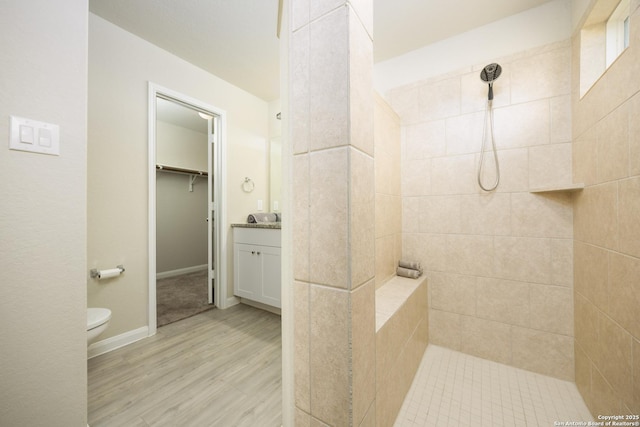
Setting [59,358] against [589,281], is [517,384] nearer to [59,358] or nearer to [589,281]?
[589,281]

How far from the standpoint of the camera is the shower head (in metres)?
1.57

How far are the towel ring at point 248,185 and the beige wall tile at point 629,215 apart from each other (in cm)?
290

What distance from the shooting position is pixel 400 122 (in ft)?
6.56

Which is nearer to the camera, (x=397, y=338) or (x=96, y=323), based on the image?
(x=397, y=338)

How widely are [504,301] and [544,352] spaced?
35 centimetres

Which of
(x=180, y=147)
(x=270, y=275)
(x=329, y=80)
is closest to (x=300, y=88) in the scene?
(x=329, y=80)

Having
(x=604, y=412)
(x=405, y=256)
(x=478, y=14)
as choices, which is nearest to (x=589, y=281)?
(x=604, y=412)

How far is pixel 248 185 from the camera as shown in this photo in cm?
291

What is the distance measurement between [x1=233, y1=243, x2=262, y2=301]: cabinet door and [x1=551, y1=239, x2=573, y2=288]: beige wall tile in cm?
233

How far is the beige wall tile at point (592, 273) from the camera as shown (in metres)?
1.14

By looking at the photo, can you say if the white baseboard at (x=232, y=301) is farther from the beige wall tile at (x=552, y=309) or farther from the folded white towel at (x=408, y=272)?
the beige wall tile at (x=552, y=309)

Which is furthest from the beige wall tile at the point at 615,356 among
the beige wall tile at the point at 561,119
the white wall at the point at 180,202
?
the white wall at the point at 180,202

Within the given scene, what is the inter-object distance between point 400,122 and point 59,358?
95.8 inches

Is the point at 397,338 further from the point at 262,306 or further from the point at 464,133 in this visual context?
the point at 262,306
